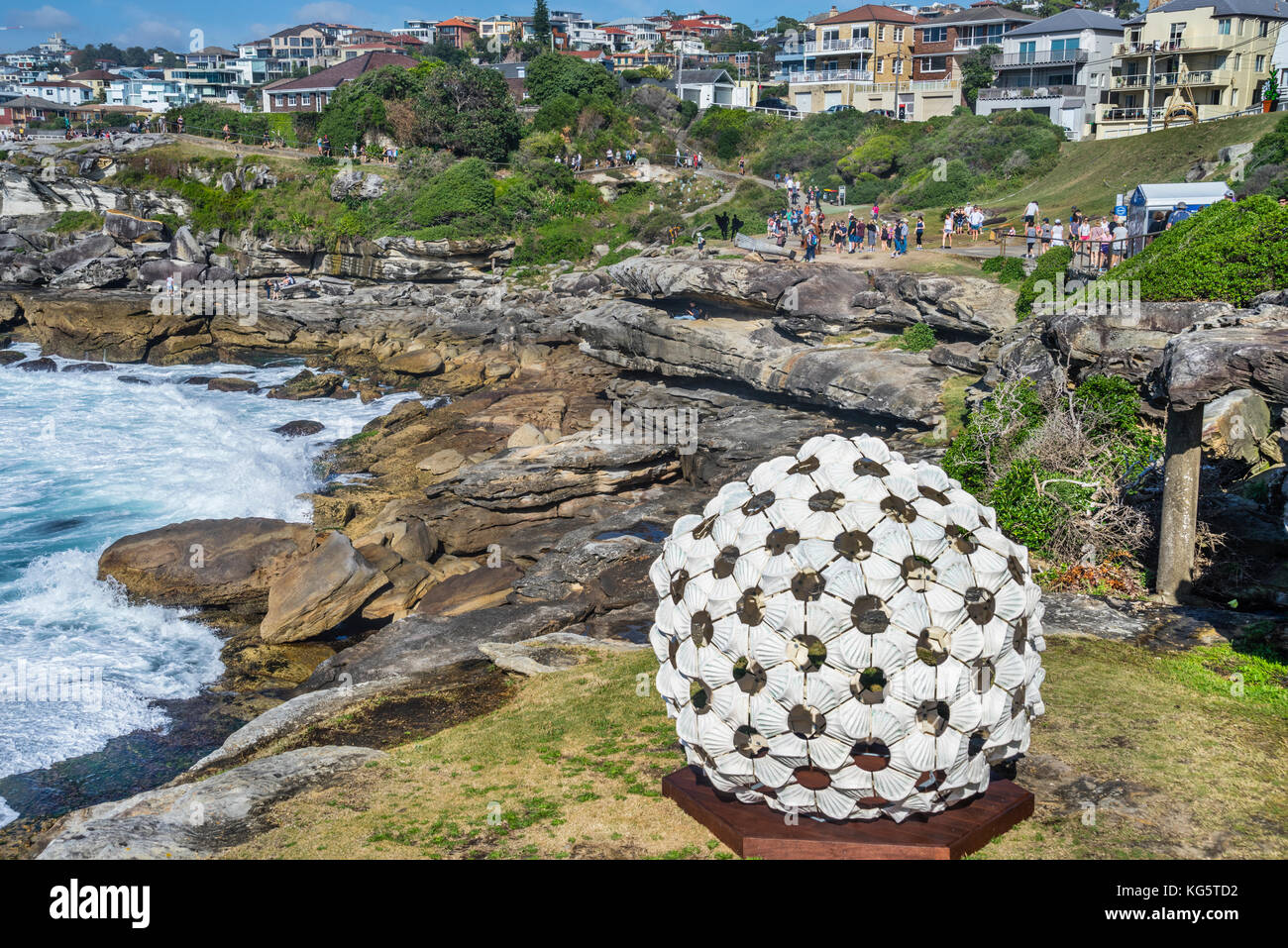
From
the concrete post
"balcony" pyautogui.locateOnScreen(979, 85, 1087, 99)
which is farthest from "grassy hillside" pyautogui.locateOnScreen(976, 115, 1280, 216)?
the concrete post

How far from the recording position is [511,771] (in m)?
11.5

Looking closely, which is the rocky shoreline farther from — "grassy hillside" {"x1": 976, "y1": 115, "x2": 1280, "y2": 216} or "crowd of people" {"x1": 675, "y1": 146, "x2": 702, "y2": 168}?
"crowd of people" {"x1": 675, "y1": 146, "x2": 702, "y2": 168}

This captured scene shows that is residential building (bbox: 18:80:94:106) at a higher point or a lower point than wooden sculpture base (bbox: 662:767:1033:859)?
higher

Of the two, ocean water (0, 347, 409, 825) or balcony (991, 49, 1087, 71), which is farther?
balcony (991, 49, 1087, 71)

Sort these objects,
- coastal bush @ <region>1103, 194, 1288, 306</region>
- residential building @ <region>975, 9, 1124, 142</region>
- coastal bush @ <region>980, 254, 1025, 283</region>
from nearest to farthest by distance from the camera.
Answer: coastal bush @ <region>1103, 194, 1288, 306</region>
coastal bush @ <region>980, 254, 1025, 283</region>
residential building @ <region>975, 9, 1124, 142</region>

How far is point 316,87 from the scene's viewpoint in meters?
81.6

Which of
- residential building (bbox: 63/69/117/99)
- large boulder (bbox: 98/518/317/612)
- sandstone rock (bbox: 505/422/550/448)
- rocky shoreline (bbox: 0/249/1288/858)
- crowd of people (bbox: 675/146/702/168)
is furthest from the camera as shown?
residential building (bbox: 63/69/117/99)

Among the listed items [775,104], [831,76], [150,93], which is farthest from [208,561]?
[150,93]

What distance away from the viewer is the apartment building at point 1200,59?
5162cm

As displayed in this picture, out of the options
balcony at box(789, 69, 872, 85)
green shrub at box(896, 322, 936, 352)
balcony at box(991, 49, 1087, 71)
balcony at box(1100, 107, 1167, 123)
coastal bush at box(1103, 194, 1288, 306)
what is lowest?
green shrub at box(896, 322, 936, 352)

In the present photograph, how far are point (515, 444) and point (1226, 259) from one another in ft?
65.3

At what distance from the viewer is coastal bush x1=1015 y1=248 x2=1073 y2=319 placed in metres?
29.2

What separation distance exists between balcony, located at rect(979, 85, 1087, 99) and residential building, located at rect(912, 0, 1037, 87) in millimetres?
11073

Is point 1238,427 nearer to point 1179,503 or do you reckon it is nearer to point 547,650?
point 1179,503
